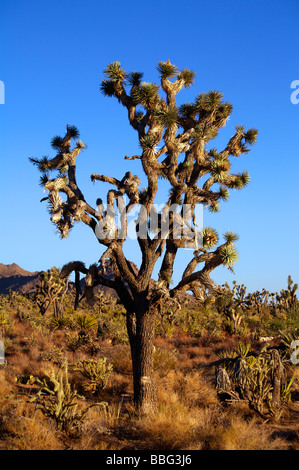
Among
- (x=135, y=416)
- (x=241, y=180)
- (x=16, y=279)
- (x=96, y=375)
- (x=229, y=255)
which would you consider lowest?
(x=135, y=416)

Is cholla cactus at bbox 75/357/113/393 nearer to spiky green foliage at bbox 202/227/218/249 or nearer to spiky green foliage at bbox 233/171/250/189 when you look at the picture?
spiky green foliage at bbox 202/227/218/249

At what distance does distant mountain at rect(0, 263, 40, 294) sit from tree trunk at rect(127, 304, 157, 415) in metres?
59.1

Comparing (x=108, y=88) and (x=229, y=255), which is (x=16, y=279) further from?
(x=229, y=255)

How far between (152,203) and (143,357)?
365 centimetres

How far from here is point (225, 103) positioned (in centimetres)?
1009

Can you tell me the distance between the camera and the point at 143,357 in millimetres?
8508

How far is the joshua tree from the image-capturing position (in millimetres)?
8570

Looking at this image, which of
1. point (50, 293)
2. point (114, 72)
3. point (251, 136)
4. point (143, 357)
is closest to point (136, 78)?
point (114, 72)

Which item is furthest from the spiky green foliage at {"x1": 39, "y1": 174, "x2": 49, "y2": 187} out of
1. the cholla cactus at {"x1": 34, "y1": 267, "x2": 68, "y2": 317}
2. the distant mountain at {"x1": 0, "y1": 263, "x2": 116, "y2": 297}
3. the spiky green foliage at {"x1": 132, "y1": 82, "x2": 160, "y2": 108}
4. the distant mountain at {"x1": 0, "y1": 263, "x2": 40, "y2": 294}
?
the distant mountain at {"x1": 0, "y1": 263, "x2": 40, "y2": 294}

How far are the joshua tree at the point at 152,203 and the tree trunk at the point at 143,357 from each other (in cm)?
2

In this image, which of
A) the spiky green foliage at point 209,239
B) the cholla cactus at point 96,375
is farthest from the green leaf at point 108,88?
the cholla cactus at point 96,375

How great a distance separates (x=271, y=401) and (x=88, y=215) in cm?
602

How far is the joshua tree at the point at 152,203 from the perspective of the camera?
8.57 meters

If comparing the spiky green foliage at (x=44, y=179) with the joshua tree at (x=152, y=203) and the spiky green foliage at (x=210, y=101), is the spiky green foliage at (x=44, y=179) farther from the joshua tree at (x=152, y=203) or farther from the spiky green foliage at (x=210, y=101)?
the spiky green foliage at (x=210, y=101)
